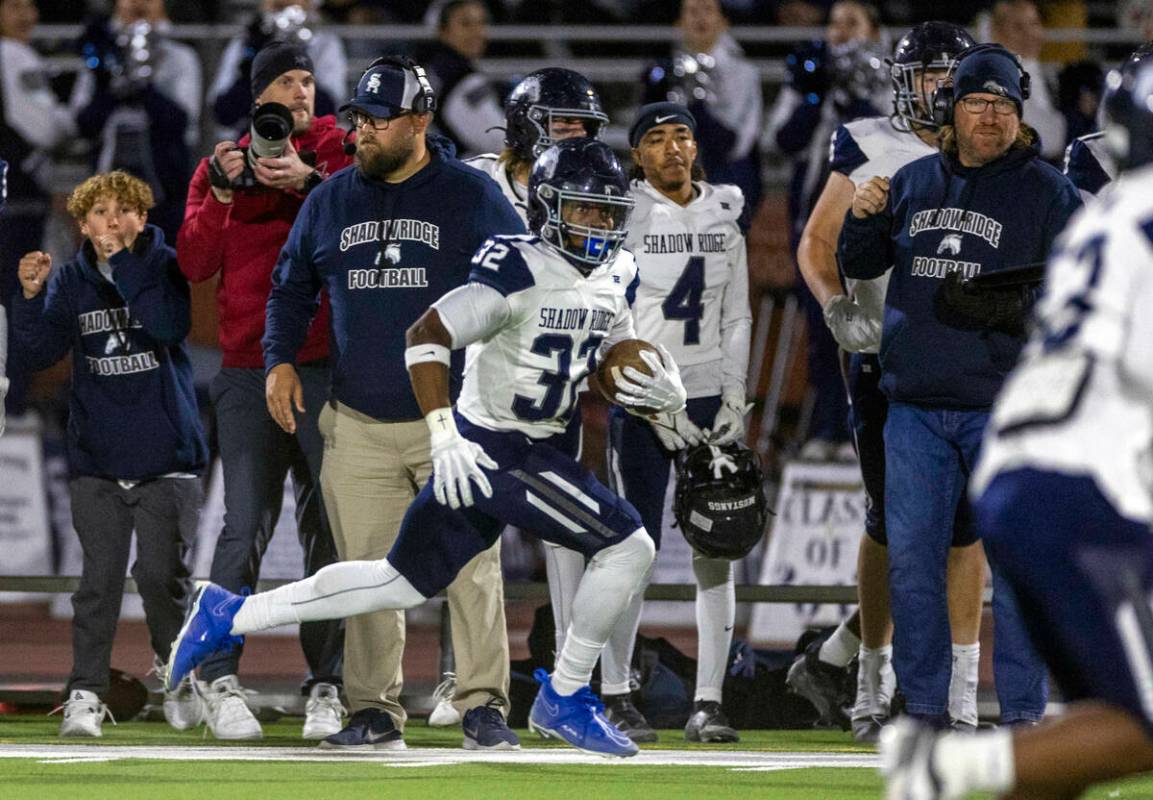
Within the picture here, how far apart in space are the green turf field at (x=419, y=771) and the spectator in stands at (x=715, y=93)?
3913 millimetres

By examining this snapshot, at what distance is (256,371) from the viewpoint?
7.08 meters

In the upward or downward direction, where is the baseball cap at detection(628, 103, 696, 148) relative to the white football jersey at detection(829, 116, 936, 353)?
upward

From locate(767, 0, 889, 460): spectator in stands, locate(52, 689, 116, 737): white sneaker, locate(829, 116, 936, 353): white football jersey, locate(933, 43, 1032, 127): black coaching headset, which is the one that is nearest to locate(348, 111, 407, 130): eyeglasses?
locate(829, 116, 936, 353): white football jersey

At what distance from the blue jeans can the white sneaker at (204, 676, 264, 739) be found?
7.20 feet

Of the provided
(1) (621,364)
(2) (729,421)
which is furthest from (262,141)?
(2) (729,421)

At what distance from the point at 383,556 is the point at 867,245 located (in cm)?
182

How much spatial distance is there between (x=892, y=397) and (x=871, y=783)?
1.27 meters

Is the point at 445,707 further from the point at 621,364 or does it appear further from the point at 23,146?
the point at 23,146

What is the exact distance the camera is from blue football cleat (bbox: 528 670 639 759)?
5844mm

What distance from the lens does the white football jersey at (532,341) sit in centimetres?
594

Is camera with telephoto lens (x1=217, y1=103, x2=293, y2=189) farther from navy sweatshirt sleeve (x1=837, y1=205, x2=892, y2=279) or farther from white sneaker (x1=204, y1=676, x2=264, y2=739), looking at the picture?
navy sweatshirt sleeve (x1=837, y1=205, x2=892, y2=279)

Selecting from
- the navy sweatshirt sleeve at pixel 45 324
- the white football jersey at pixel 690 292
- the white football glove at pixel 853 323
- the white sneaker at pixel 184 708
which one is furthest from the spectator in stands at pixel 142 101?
the white football glove at pixel 853 323

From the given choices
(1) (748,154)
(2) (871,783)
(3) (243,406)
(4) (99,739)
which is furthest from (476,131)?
(2) (871,783)

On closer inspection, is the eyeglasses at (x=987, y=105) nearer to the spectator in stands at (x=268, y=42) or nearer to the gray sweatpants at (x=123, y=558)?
the gray sweatpants at (x=123, y=558)
